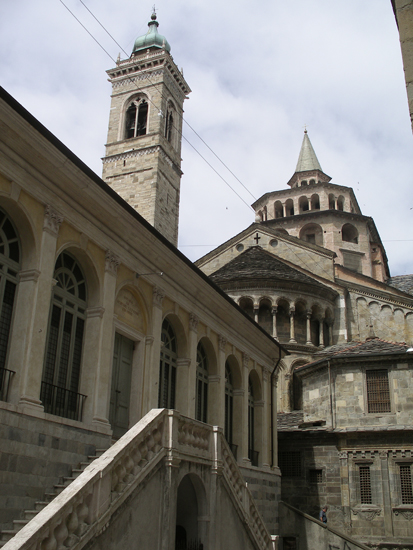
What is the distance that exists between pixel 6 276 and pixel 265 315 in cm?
2335

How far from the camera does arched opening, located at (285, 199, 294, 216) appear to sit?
2231 inches

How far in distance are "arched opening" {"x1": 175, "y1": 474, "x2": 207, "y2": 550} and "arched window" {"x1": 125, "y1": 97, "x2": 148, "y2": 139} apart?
38.1 metres

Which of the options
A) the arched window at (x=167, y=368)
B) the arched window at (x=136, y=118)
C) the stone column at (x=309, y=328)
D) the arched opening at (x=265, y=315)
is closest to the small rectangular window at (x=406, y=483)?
the arched window at (x=167, y=368)

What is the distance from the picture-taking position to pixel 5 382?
11.8 metres

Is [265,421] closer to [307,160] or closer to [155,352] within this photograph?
[155,352]

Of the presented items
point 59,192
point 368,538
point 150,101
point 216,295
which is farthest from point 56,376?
point 150,101

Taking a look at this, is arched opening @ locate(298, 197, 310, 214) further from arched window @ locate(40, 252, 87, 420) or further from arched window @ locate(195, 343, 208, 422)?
arched window @ locate(40, 252, 87, 420)

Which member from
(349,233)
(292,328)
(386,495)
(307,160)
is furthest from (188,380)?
(307,160)

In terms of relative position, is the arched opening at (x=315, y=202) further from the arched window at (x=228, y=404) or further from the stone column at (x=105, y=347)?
the stone column at (x=105, y=347)

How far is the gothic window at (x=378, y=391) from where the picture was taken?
24359 millimetres

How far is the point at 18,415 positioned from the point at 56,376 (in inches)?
82.5

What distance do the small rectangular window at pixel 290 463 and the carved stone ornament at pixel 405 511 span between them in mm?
4390

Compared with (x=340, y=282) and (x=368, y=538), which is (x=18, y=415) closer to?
(x=368, y=538)

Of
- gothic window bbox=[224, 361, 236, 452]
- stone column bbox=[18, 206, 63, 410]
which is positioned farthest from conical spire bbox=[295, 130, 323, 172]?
stone column bbox=[18, 206, 63, 410]
